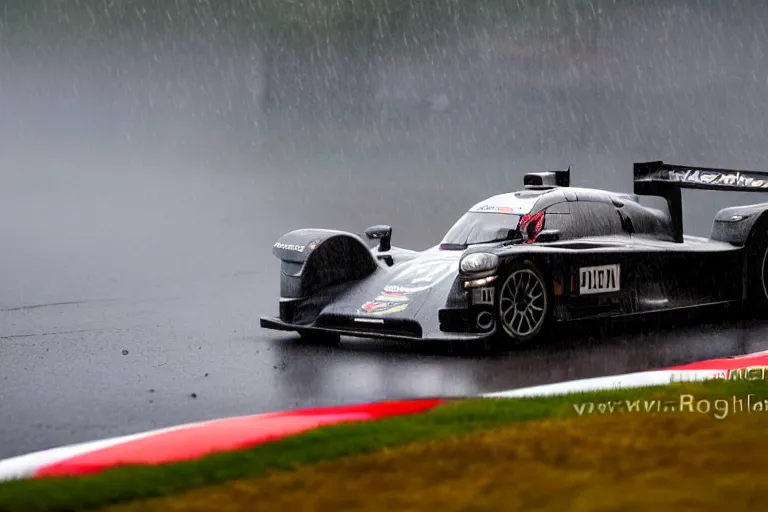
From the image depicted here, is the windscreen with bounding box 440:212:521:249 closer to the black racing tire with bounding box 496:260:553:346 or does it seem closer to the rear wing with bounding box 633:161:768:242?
the black racing tire with bounding box 496:260:553:346

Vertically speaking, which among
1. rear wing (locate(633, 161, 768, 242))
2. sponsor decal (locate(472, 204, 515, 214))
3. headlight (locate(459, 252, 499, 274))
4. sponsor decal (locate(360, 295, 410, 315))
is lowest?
sponsor decal (locate(360, 295, 410, 315))

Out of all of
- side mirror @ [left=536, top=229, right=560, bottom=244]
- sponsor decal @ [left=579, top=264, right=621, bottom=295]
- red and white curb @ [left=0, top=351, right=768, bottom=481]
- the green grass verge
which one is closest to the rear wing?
sponsor decal @ [left=579, top=264, right=621, bottom=295]

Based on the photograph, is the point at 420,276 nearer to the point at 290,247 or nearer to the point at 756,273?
the point at 290,247

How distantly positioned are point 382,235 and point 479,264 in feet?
8.09

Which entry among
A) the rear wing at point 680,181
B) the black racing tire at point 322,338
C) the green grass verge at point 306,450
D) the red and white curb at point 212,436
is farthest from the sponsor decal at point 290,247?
the green grass verge at point 306,450

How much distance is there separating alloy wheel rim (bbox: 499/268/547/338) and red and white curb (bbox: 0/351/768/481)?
178 centimetres

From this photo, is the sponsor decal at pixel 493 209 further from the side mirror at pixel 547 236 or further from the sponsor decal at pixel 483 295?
the sponsor decal at pixel 483 295

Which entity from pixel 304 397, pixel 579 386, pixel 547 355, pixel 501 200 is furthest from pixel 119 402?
pixel 501 200

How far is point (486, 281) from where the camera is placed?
28.8ft

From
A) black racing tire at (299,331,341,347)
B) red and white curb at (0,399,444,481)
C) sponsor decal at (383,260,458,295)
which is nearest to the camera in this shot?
red and white curb at (0,399,444,481)

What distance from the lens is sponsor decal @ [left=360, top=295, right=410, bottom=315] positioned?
9164 mm

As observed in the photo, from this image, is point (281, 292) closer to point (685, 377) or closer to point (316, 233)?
point (316, 233)

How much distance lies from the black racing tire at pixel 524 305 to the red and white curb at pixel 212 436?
1742 mm

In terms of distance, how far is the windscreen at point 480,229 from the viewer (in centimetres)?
1021
